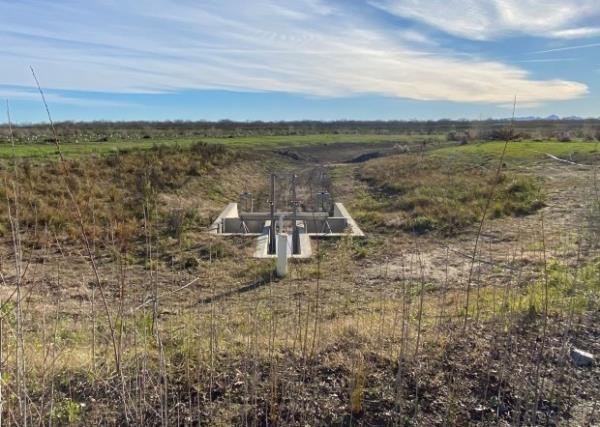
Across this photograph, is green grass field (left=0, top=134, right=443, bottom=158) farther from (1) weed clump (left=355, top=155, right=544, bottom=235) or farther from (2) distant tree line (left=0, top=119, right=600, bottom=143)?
(1) weed clump (left=355, top=155, right=544, bottom=235)

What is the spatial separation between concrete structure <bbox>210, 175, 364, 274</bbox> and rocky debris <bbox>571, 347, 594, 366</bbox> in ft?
21.1

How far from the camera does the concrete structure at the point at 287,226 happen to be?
37.4ft

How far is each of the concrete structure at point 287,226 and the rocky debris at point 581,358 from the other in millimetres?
6430

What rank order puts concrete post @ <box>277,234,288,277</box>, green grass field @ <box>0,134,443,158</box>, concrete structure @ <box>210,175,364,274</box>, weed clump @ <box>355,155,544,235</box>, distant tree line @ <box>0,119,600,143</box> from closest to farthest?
1. concrete post @ <box>277,234,288,277</box>
2. concrete structure @ <box>210,175,364,274</box>
3. weed clump @ <box>355,155,544,235</box>
4. green grass field @ <box>0,134,443,158</box>
5. distant tree line @ <box>0,119,600,143</box>

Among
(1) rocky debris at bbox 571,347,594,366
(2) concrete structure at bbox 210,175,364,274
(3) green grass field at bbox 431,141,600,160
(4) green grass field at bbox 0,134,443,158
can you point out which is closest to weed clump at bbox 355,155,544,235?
(2) concrete structure at bbox 210,175,364,274

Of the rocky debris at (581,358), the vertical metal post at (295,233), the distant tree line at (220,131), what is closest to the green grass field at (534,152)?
the distant tree line at (220,131)

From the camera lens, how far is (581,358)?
156 inches

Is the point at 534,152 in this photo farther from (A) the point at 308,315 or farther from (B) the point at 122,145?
(A) the point at 308,315

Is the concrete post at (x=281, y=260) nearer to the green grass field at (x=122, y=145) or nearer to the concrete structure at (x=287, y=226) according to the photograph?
the concrete structure at (x=287, y=226)

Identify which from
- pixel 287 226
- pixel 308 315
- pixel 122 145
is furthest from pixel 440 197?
pixel 122 145

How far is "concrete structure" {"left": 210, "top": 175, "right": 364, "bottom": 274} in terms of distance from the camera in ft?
37.4

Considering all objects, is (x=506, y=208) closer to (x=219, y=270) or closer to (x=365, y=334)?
(x=219, y=270)

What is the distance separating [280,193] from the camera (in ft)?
72.5

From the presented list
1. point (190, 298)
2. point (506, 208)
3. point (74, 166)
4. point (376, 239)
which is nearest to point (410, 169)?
point (506, 208)
